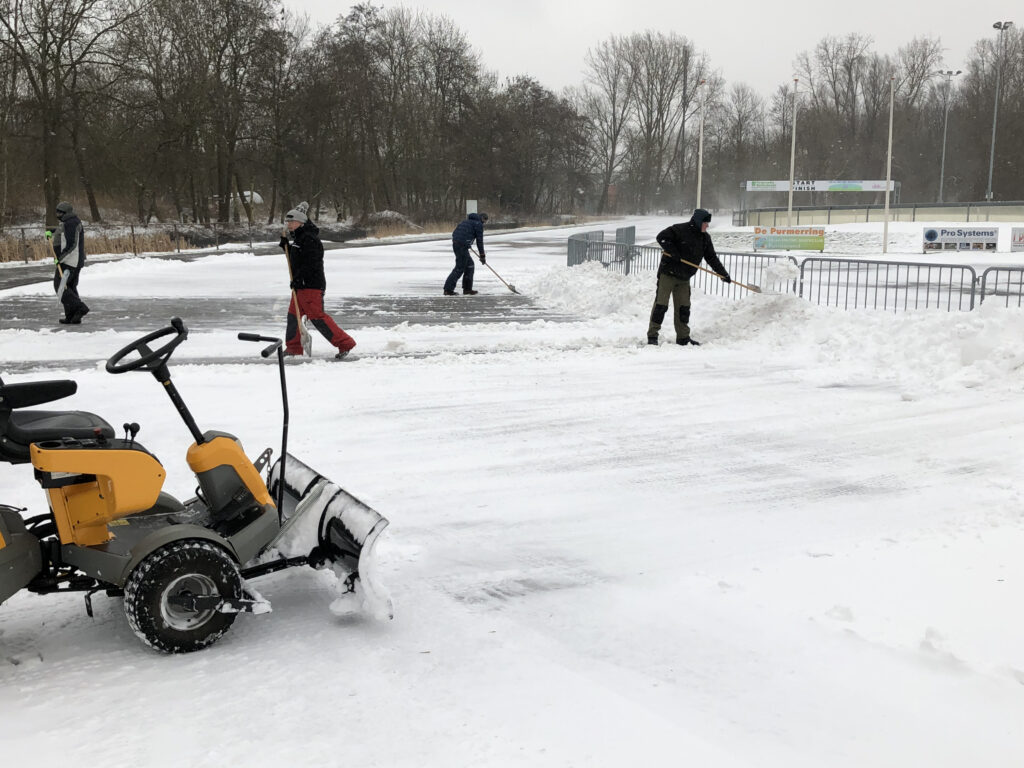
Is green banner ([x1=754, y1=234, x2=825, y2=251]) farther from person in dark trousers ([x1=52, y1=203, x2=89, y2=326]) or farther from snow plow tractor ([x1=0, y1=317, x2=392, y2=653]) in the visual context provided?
snow plow tractor ([x1=0, y1=317, x2=392, y2=653])

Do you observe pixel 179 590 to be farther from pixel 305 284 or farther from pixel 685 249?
pixel 685 249

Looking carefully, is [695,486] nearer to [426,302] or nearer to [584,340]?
[584,340]

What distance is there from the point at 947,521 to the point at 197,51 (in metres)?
43.9

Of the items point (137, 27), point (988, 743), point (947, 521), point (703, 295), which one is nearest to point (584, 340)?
point (703, 295)

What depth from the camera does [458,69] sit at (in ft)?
209

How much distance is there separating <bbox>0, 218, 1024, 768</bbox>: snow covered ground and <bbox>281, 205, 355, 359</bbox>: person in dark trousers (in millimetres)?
970

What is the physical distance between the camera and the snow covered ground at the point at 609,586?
9.34 ft

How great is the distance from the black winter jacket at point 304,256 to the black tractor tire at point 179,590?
707cm

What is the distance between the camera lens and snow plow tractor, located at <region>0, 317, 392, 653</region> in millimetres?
3100

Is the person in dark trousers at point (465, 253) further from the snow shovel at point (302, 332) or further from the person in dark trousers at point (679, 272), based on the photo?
the snow shovel at point (302, 332)

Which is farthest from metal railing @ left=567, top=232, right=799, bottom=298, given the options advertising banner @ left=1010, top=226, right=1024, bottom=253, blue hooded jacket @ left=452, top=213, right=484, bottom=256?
advertising banner @ left=1010, top=226, right=1024, bottom=253

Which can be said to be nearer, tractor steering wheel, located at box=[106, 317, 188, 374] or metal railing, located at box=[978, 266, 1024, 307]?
tractor steering wheel, located at box=[106, 317, 188, 374]

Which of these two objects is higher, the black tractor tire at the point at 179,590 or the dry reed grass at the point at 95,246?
the dry reed grass at the point at 95,246

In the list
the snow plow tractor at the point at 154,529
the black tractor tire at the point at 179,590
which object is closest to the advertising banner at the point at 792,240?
the snow plow tractor at the point at 154,529
